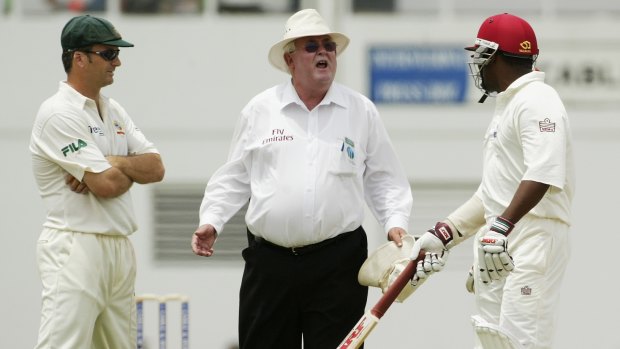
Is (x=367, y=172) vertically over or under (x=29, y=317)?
over

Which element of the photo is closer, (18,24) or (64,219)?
(64,219)

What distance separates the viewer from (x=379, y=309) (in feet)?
17.7

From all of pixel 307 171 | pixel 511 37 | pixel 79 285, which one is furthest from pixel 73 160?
pixel 511 37

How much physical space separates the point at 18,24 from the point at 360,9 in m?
1.66

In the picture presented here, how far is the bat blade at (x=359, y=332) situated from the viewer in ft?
17.8

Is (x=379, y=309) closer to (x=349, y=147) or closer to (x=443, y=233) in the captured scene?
(x=443, y=233)

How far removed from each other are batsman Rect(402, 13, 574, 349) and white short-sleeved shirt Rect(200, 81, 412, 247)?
50 cm

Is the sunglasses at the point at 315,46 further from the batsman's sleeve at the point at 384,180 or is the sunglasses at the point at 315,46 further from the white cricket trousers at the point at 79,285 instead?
the white cricket trousers at the point at 79,285

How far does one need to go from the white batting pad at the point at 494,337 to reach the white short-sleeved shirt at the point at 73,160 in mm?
1501

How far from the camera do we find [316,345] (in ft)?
19.2

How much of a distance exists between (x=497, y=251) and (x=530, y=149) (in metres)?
0.35

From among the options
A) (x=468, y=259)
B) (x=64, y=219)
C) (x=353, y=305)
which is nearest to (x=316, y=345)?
(x=353, y=305)

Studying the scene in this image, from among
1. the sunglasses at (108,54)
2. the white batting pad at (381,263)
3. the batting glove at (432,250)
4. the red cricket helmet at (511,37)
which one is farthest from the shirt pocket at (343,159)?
the sunglasses at (108,54)

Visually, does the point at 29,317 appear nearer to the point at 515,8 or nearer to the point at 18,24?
the point at 18,24
